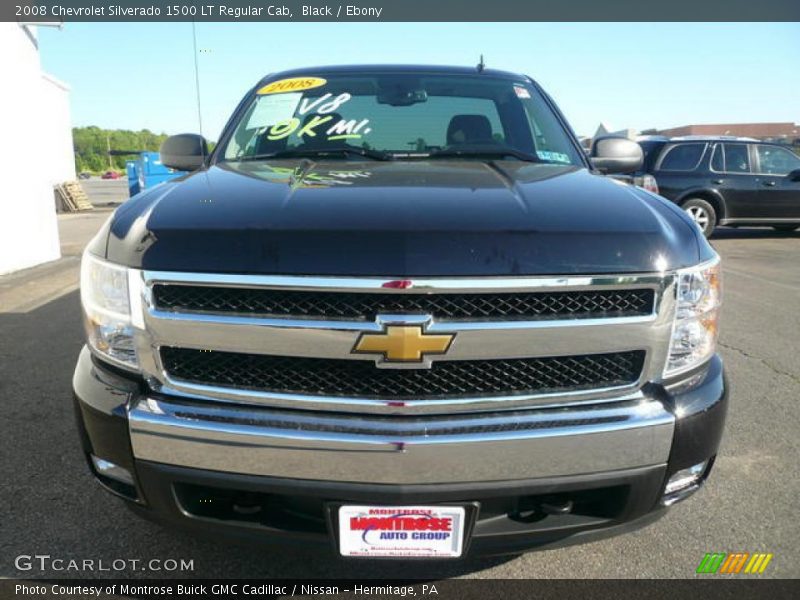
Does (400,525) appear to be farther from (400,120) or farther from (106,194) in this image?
(106,194)

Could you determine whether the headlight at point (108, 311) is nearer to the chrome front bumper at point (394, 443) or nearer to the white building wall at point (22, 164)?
the chrome front bumper at point (394, 443)

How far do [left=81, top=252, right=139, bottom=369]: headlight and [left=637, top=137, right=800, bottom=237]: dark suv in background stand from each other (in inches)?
422

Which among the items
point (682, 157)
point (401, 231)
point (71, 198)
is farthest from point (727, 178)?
point (71, 198)

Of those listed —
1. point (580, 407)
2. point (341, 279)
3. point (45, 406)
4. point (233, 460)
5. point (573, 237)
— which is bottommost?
point (45, 406)

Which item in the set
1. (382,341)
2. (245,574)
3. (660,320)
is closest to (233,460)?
(382,341)

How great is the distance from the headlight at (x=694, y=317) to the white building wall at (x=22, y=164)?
842 cm

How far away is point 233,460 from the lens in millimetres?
1615

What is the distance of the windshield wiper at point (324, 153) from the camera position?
2.69m

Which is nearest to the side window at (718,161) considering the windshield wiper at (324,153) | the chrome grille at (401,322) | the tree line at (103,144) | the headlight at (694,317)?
the windshield wiper at (324,153)

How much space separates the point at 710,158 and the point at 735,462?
946cm

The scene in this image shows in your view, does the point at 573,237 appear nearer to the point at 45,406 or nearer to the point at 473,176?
the point at 473,176

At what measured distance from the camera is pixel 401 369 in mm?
1595

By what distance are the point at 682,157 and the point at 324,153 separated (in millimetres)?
9991

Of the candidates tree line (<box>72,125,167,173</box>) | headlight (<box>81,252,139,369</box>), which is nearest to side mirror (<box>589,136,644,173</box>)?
headlight (<box>81,252,139,369</box>)
